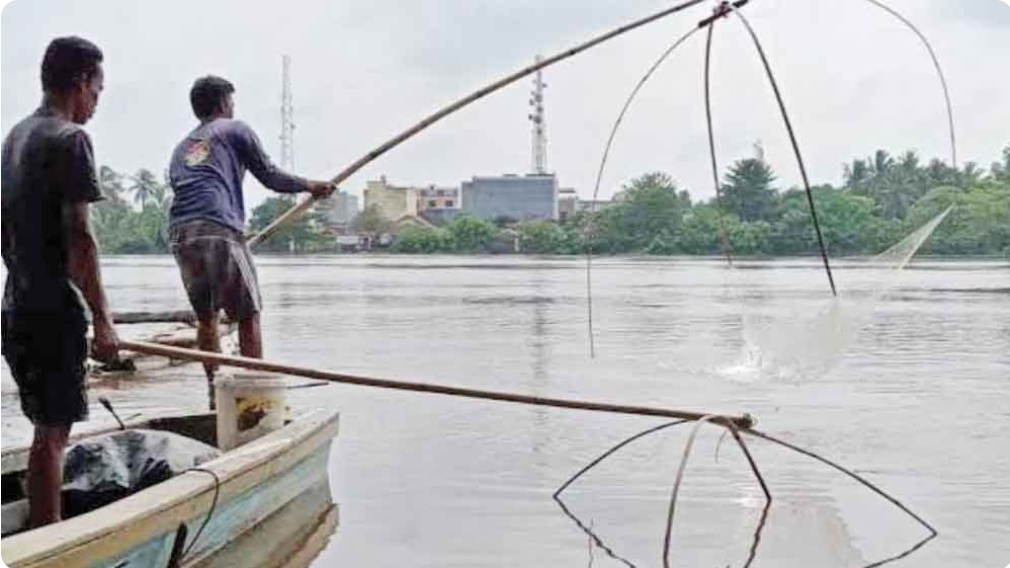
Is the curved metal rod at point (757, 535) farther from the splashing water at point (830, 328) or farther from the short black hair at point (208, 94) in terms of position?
the short black hair at point (208, 94)

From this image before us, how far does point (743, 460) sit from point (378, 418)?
2.87 metres

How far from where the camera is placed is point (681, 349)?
15750 millimetres

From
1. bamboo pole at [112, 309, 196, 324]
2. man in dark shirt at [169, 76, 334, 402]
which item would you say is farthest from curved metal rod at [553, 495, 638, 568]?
bamboo pole at [112, 309, 196, 324]

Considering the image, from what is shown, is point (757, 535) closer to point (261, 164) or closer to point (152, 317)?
point (261, 164)

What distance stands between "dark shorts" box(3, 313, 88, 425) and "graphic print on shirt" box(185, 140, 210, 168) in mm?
1965

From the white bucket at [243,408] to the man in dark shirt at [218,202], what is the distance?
0.37 m

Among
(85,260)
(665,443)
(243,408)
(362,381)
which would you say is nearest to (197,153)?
(243,408)

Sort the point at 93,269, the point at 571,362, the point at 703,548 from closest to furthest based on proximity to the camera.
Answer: the point at 93,269 < the point at 703,548 < the point at 571,362

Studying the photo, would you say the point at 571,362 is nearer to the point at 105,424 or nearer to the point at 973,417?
the point at 973,417

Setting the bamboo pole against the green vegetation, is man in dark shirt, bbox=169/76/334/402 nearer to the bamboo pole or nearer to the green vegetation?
the green vegetation

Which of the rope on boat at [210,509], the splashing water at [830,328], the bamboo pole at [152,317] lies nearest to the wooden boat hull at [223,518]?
the rope on boat at [210,509]

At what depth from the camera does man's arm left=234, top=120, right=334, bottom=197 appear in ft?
19.5

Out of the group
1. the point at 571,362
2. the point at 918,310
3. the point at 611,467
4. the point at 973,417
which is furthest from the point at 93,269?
the point at 918,310

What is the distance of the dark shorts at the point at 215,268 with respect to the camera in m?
5.95
